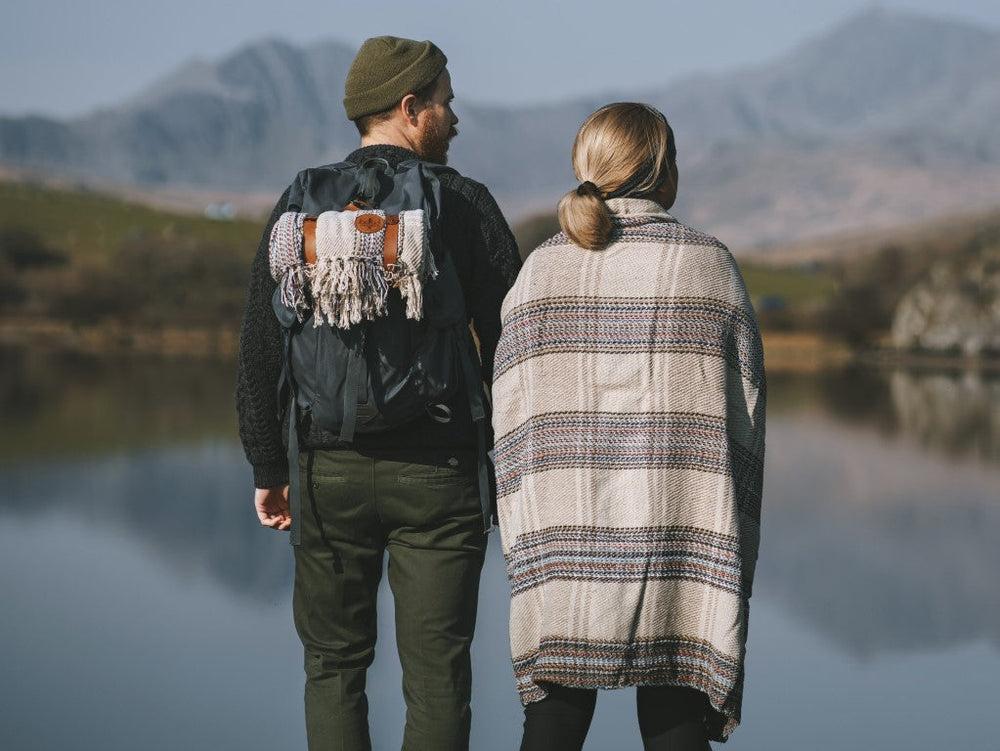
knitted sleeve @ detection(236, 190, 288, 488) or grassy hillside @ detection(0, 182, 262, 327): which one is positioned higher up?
knitted sleeve @ detection(236, 190, 288, 488)

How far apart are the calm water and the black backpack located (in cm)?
131

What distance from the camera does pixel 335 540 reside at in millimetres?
2770

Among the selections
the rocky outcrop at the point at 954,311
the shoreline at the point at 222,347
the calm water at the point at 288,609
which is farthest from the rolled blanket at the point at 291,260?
the rocky outcrop at the point at 954,311

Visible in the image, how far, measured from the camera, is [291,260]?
2.61 metres

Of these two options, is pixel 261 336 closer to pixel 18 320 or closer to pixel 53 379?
pixel 53 379

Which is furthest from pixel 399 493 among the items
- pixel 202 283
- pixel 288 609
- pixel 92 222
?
pixel 92 222

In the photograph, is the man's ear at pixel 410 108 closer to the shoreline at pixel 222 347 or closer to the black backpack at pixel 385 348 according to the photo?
the black backpack at pixel 385 348

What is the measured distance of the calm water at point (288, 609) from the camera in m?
3.74

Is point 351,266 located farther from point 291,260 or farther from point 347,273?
point 291,260

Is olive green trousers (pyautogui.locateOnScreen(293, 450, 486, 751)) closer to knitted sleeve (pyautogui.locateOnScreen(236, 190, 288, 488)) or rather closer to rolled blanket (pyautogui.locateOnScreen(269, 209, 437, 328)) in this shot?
knitted sleeve (pyautogui.locateOnScreen(236, 190, 288, 488))

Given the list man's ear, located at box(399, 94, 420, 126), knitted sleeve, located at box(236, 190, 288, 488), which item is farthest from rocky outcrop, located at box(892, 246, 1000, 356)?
knitted sleeve, located at box(236, 190, 288, 488)

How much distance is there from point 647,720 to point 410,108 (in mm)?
1397

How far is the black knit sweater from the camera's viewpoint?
2.70 meters

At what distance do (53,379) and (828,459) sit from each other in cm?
1057
